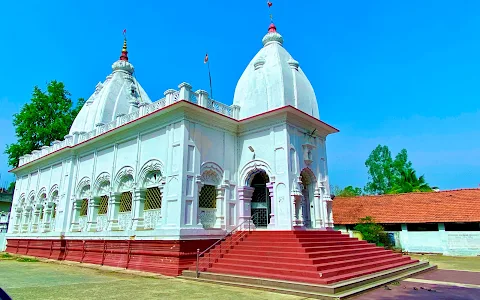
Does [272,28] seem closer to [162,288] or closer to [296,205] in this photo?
[296,205]

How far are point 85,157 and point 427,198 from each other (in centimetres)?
2107

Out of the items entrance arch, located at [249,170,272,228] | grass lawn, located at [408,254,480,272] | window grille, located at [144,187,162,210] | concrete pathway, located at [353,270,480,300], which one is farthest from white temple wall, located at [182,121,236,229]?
grass lawn, located at [408,254,480,272]

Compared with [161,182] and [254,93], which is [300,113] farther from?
[161,182]

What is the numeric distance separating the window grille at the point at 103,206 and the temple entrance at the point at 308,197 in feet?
29.3

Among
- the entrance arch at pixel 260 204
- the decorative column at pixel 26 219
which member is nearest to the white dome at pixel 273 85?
the entrance arch at pixel 260 204

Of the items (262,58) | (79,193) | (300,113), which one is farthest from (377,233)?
(79,193)

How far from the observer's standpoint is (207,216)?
40.3ft

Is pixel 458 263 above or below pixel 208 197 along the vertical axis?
below

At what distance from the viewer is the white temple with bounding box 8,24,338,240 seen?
1176 cm

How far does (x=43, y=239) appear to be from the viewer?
17484mm

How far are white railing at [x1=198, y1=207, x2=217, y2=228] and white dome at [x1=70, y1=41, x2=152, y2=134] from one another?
7.80m

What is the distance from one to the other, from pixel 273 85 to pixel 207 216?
620cm

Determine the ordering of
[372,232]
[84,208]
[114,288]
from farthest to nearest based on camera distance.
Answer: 1. [372,232]
2. [84,208]
3. [114,288]

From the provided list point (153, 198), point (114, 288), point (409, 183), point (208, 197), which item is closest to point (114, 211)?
point (153, 198)
